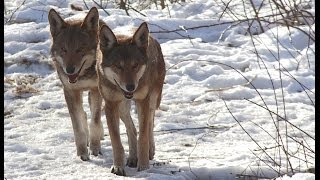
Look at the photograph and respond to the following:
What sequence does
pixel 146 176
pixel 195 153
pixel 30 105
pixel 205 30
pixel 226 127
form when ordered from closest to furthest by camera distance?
pixel 146 176
pixel 195 153
pixel 226 127
pixel 30 105
pixel 205 30

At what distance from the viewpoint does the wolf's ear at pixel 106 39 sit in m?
5.93

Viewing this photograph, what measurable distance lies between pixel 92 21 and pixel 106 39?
2.48 ft

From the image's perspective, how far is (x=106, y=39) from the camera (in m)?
5.98

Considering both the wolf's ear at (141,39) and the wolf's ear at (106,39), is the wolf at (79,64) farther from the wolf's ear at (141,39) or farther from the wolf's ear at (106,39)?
the wolf's ear at (141,39)

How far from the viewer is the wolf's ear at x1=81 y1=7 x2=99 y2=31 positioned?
21.7ft

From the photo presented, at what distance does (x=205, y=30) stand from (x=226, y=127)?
14.6 ft

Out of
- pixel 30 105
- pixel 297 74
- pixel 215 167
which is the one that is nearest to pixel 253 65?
pixel 297 74

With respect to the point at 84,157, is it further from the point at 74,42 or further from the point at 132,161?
the point at 74,42

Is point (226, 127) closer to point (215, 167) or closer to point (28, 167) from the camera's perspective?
point (215, 167)

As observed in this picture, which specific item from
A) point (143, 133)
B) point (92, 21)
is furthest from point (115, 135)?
point (92, 21)

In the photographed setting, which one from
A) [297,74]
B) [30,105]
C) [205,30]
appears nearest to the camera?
[30,105]

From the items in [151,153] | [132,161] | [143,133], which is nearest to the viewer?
[143,133]

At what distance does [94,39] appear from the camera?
6.67 m

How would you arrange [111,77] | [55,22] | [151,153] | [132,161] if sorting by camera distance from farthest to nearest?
1. [55,22]
2. [151,153]
3. [132,161]
4. [111,77]
